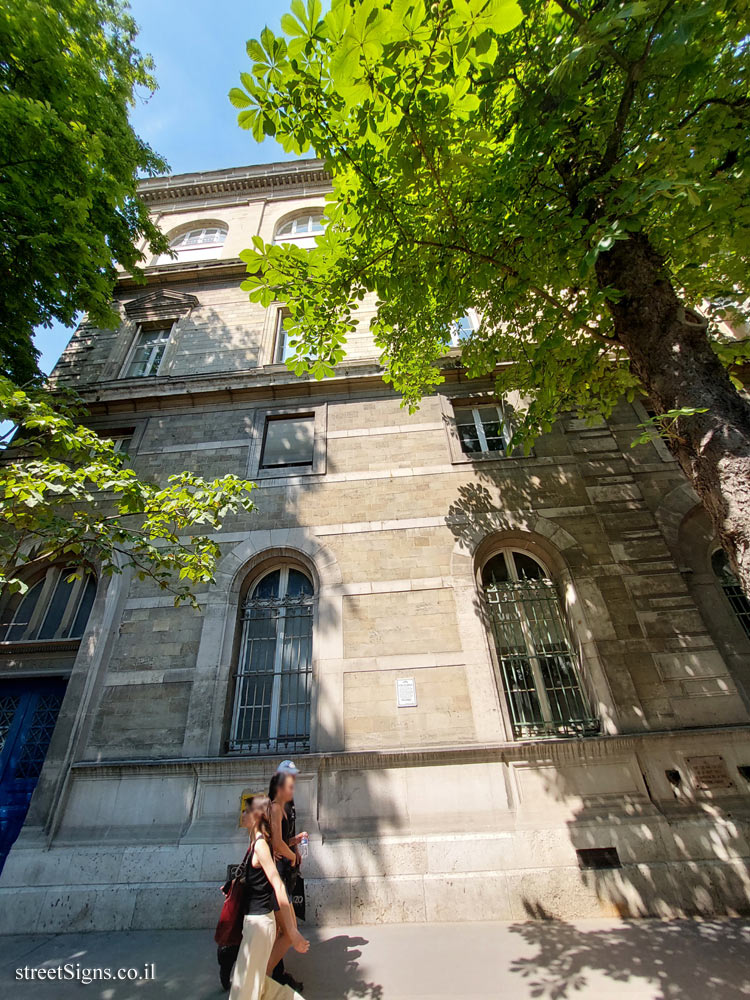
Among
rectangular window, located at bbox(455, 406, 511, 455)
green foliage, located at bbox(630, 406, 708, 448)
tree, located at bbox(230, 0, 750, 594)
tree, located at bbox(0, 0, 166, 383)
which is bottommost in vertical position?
green foliage, located at bbox(630, 406, 708, 448)

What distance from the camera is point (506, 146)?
507 centimetres

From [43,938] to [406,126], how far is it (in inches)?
378

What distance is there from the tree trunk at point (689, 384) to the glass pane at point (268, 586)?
614 centimetres

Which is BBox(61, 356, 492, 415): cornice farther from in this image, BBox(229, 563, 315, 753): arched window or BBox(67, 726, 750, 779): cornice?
BBox(67, 726, 750, 779): cornice

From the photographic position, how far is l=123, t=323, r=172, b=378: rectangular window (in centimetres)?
1119

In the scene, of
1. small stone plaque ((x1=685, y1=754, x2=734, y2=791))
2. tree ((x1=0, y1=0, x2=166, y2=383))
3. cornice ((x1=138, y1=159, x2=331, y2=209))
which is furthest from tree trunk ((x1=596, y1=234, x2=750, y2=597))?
cornice ((x1=138, y1=159, x2=331, y2=209))

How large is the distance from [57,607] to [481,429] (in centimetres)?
872

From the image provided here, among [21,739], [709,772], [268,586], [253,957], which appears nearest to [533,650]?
[709,772]

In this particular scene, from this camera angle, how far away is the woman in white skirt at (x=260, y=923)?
9.82 ft

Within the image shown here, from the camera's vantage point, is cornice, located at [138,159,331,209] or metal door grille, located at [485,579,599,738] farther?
cornice, located at [138,159,331,209]

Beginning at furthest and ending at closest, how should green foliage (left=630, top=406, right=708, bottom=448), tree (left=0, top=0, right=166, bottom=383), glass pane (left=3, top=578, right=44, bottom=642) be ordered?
1. glass pane (left=3, top=578, right=44, bottom=642)
2. tree (left=0, top=0, right=166, bottom=383)
3. green foliage (left=630, top=406, right=708, bottom=448)

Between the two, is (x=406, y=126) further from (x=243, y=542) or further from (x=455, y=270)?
(x=243, y=542)

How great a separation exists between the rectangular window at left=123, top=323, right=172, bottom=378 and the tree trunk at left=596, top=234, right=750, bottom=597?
1038cm

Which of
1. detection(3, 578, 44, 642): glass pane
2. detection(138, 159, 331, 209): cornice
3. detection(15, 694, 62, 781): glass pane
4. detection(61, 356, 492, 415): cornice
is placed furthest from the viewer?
detection(138, 159, 331, 209): cornice
